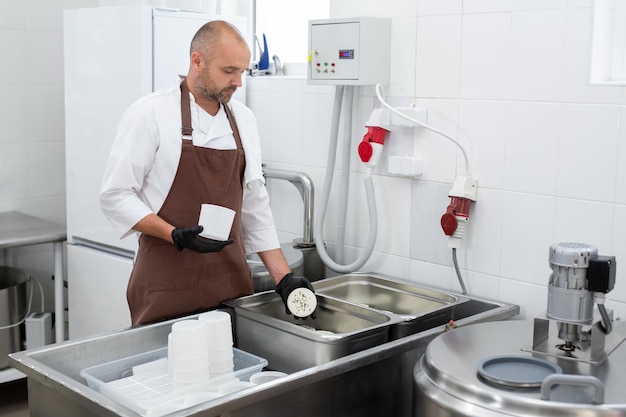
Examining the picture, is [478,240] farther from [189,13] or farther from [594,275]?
[189,13]

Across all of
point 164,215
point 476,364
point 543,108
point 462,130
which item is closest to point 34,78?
point 164,215

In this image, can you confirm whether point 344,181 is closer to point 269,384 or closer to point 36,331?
point 269,384

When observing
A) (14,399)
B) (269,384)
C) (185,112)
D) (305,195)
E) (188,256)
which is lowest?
(14,399)

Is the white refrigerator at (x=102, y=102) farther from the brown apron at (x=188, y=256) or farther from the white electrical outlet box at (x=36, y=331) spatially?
the brown apron at (x=188, y=256)

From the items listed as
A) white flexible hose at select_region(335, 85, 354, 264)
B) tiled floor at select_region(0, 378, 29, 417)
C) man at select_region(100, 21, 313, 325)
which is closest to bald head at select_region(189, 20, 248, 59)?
man at select_region(100, 21, 313, 325)

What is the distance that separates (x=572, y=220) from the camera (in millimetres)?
2072

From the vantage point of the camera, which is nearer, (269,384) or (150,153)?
(269,384)

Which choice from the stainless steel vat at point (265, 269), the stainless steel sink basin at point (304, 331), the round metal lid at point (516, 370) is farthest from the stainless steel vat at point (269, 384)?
the stainless steel vat at point (265, 269)

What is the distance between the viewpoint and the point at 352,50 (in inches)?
95.7

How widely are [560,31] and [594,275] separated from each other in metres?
0.82

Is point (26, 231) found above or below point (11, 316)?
above

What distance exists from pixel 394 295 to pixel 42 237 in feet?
5.09

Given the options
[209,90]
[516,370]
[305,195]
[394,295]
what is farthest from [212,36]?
[516,370]

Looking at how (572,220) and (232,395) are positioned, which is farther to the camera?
(572,220)
